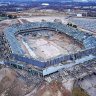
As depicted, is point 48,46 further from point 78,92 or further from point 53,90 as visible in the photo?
point 78,92

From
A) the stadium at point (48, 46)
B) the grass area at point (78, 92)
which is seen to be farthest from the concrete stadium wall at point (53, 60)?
the grass area at point (78, 92)

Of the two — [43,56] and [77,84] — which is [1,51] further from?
[77,84]

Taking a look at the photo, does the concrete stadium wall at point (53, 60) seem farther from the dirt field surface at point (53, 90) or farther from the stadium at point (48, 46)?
the dirt field surface at point (53, 90)

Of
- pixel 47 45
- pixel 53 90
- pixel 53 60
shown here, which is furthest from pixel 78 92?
pixel 47 45

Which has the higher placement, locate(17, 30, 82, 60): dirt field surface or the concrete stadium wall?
the concrete stadium wall

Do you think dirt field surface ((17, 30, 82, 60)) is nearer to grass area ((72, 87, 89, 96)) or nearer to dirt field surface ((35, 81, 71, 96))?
dirt field surface ((35, 81, 71, 96))

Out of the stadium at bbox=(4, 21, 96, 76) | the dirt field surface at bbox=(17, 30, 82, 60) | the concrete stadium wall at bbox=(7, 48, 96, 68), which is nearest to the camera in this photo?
the concrete stadium wall at bbox=(7, 48, 96, 68)

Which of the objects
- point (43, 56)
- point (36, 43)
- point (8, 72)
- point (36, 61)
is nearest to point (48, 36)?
point (36, 43)

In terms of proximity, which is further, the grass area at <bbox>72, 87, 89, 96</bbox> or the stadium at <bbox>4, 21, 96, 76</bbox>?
the stadium at <bbox>4, 21, 96, 76</bbox>

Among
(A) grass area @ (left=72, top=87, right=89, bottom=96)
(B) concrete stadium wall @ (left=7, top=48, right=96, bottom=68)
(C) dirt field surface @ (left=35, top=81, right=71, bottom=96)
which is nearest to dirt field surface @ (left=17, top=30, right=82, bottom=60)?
(B) concrete stadium wall @ (left=7, top=48, right=96, bottom=68)
